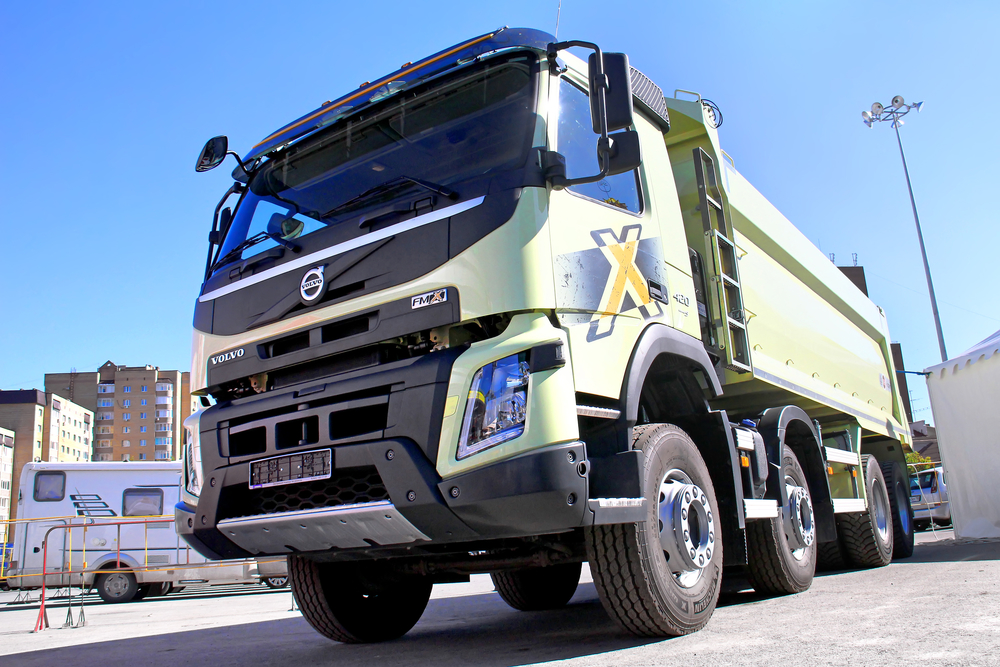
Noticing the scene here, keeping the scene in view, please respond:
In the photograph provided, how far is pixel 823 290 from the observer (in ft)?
26.1

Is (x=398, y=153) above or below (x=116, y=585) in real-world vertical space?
above

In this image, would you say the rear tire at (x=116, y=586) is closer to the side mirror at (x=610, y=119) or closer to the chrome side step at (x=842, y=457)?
the chrome side step at (x=842, y=457)

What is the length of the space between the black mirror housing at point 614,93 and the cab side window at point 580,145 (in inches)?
9.2

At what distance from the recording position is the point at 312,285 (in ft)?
12.6

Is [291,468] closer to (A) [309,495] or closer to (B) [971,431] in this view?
(A) [309,495]

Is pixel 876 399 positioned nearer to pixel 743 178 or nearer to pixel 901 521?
pixel 901 521

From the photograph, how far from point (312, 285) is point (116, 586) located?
43.7 feet

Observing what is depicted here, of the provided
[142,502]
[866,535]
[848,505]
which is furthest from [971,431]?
[142,502]

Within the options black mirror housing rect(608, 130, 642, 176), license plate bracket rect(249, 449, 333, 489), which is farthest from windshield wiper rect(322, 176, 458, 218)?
license plate bracket rect(249, 449, 333, 489)

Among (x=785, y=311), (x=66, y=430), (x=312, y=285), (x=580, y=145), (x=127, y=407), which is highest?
(x=127, y=407)

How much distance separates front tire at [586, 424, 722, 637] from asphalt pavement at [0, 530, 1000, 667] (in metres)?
0.14

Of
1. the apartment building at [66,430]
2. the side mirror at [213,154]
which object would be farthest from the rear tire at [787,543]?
the apartment building at [66,430]

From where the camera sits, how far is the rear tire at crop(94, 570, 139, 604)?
47.4ft

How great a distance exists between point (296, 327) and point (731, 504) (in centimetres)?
258
